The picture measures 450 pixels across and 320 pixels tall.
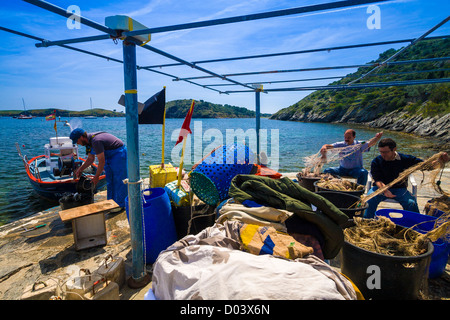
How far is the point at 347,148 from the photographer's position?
552 centimetres

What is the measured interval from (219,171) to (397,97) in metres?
53.0

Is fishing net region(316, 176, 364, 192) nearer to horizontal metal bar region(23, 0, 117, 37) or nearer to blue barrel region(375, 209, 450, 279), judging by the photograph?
blue barrel region(375, 209, 450, 279)

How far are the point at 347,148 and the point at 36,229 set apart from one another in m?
6.79

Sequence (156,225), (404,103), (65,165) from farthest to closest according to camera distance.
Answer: (404,103), (65,165), (156,225)

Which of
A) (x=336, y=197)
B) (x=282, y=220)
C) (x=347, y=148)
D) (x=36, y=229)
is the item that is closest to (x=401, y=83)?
(x=347, y=148)

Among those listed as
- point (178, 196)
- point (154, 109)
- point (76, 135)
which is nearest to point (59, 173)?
point (76, 135)

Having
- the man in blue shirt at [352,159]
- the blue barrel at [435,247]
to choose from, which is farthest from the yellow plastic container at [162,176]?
the blue barrel at [435,247]

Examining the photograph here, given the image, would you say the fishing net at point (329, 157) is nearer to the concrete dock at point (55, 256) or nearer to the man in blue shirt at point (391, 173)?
the man in blue shirt at point (391, 173)

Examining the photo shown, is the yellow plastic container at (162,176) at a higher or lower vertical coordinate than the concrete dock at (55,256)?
higher

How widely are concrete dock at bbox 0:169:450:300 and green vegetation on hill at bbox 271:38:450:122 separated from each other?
16430 millimetres

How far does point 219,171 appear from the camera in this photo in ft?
12.3

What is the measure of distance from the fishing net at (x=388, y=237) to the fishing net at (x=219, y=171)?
5.58ft

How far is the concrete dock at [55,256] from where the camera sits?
2.93 meters

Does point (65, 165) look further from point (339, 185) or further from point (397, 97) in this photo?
point (397, 97)
